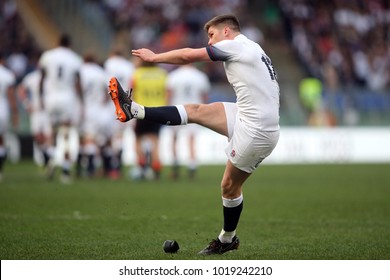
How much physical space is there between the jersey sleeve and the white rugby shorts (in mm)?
678

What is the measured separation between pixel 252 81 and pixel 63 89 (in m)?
10.4

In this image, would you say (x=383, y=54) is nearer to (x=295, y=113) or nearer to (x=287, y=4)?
(x=287, y=4)

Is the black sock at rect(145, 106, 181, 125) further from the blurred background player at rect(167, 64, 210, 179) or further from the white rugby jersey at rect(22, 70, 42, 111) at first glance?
the white rugby jersey at rect(22, 70, 42, 111)

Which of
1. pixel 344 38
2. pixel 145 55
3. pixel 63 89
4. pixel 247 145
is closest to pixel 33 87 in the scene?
pixel 63 89

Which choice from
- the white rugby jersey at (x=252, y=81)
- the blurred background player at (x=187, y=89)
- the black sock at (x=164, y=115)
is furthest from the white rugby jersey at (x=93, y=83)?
the white rugby jersey at (x=252, y=81)

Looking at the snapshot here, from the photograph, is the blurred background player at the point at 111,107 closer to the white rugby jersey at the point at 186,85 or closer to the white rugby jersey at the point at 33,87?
the white rugby jersey at the point at 186,85

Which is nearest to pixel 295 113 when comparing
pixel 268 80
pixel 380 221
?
pixel 380 221

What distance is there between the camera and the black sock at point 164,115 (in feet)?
29.8

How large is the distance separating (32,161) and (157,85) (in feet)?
25.0

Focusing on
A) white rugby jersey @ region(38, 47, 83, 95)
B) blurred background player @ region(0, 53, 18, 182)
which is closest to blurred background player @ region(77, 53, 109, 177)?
white rugby jersey @ region(38, 47, 83, 95)

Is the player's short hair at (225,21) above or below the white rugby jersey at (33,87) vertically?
above

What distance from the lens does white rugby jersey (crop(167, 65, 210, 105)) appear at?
20.5 m

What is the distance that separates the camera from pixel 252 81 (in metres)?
8.80

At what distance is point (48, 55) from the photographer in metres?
18.2
